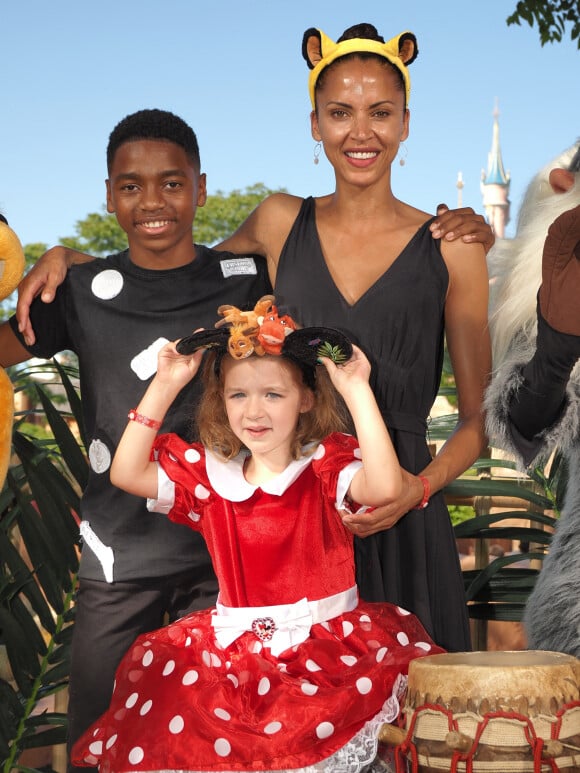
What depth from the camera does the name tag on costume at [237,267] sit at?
8.08 ft

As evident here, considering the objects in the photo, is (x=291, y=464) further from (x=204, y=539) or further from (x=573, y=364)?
(x=573, y=364)

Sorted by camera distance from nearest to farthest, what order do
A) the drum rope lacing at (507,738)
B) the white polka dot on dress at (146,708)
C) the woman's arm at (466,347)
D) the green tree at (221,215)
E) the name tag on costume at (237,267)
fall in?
the drum rope lacing at (507,738) < the white polka dot on dress at (146,708) < the woman's arm at (466,347) < the name tag on costume at (237,267) < the green tree at (221,215)

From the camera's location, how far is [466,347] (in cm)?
226

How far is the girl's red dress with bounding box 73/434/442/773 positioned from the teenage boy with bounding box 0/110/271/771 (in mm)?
217

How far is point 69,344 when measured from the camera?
2.54 metres

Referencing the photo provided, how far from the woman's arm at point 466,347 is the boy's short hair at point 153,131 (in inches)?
24.4

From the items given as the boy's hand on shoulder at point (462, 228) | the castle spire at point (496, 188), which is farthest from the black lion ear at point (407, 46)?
the castle spire at point (496, 188)

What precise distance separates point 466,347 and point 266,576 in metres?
0.61

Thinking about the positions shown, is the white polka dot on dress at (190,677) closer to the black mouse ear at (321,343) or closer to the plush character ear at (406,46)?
the black mouse ear at (321,343)

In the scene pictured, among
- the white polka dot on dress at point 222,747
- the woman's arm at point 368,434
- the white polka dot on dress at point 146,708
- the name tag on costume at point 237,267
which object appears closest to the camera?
the white polka dot on dress at point 222,747

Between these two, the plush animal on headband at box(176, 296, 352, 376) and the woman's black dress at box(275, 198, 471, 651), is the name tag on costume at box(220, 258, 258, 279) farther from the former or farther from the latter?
the plush animal on headband at box(176, 296, 352, 376)

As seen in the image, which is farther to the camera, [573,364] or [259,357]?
[259,357]

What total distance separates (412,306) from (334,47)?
1.77ft

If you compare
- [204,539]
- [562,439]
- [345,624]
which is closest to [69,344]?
[204,539]
